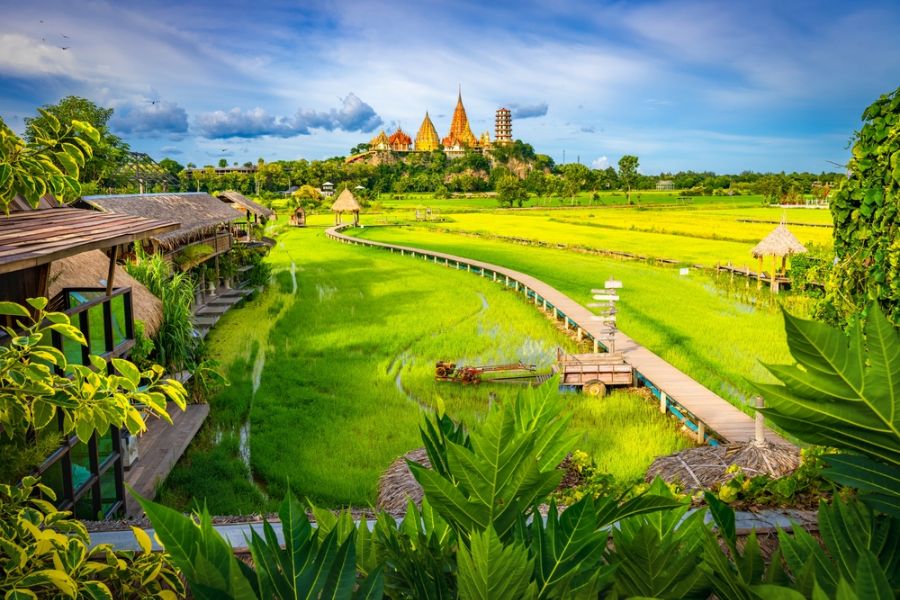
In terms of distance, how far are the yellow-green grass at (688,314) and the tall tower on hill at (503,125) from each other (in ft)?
361

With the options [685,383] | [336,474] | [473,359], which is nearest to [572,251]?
[473,359]

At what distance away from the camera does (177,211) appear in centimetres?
1461

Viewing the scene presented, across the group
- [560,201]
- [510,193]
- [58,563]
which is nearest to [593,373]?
[58,563]

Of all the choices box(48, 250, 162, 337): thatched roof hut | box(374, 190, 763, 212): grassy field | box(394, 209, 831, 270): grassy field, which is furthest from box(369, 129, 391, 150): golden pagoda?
box(48, 250, 162, 337): thatched roof hut

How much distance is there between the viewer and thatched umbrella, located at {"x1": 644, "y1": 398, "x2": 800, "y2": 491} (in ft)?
17.5

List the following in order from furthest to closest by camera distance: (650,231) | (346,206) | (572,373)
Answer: (346,206) < (650,231) < (572,373)

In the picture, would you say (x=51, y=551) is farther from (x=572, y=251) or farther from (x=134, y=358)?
(x=572, y=251)

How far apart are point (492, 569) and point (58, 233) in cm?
363

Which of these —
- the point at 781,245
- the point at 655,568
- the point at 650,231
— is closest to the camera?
the point at 655,568

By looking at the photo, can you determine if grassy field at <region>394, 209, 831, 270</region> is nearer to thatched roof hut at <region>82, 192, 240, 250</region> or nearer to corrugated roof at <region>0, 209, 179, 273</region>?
thatched roof hut at <region>82, 192, 240, 250</region>

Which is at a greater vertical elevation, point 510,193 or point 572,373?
point 510,193

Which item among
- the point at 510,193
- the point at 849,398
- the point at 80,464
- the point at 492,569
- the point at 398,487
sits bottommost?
the point at 398,487

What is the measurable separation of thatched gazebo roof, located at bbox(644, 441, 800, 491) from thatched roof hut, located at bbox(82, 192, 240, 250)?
9631 mm

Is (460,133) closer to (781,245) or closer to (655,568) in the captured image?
(781,245)
